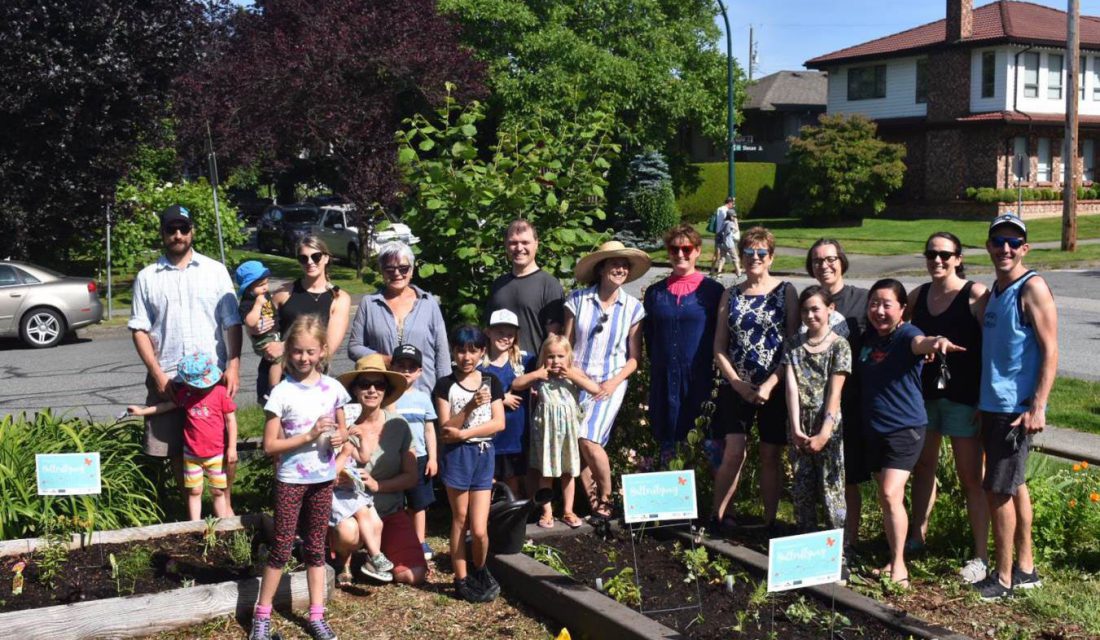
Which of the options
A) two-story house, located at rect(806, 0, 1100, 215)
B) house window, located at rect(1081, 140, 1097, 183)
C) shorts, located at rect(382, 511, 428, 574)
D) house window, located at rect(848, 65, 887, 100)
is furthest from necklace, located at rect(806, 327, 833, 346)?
house window, located at rect(1081, 140, 1097, 183)

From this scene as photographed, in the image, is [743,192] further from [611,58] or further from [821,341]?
[821,341]

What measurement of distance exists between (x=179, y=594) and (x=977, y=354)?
400 cm

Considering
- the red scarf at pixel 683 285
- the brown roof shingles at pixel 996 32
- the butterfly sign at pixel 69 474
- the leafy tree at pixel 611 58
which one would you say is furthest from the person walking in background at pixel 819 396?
the brown roof shingles at pixel 996 32

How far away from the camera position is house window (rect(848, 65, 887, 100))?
45250mm

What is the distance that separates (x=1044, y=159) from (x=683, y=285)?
4054 cm

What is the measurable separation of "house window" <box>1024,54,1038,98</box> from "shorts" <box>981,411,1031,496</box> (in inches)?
1571

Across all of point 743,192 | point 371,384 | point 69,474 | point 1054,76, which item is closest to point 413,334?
point 371,384

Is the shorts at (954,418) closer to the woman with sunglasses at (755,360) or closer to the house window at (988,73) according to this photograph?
the woman with sunglasses at (755,360)

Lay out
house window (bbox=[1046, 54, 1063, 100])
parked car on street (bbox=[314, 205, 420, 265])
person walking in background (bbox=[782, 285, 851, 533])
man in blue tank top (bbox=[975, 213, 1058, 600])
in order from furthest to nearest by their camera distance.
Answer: house window (bbox=[1046, 54, 1063, 100]) < parked car on street (bbox=[314, 205, 420, 265]) < person walking in background (bbox=[782, 285, 851, 533]) < man in blue tank top (bbox=[975, 213, 1058, 600])

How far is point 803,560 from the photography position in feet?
14.4

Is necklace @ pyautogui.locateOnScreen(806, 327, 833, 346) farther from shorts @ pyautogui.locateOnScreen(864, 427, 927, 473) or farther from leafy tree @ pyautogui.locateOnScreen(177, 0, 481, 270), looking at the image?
leafy tree @ pyautogui.locateOnScreen(177, 0, 481, 270)

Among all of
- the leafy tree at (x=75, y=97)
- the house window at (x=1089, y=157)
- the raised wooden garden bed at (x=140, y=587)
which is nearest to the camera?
the raised wooden garden bed at (x=140, y=587)

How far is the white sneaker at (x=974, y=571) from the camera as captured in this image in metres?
5.43

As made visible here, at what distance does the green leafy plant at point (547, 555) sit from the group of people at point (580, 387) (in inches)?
13.0
